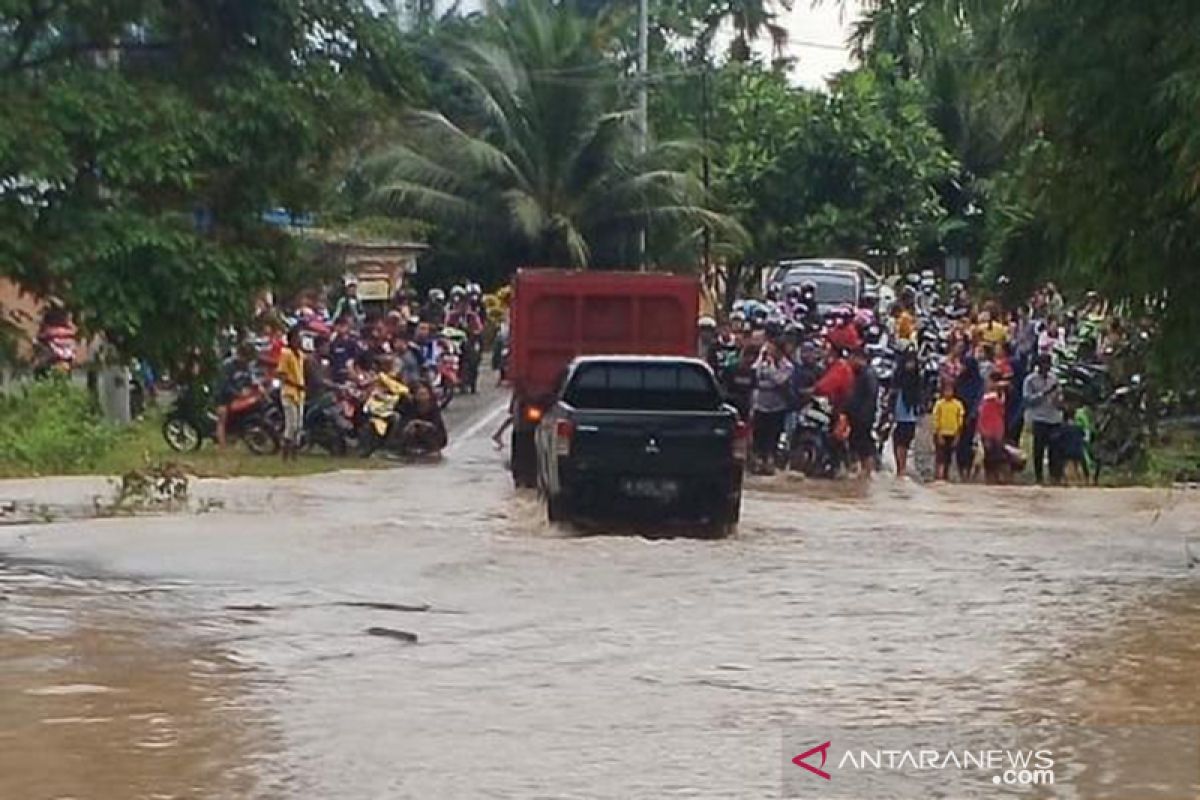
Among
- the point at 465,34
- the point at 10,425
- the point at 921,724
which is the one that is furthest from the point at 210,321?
the point at 465,34

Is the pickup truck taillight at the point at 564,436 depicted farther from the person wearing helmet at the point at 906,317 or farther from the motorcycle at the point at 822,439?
the person wearing helmet at the point at 906,317

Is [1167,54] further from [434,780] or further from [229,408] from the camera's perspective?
[229,408]

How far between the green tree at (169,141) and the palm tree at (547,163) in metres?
29.2

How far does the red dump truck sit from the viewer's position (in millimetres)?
27094

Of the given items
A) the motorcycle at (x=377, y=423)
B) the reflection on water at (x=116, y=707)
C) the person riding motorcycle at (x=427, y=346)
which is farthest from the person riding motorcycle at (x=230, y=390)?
the reflection on water at (x=116, y=707)

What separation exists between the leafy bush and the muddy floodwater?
489 centimetres

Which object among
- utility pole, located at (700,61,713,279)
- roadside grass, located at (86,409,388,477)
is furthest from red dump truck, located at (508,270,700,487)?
utility pole, located at (700,61,713,279)

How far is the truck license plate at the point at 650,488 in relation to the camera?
68.0 feet

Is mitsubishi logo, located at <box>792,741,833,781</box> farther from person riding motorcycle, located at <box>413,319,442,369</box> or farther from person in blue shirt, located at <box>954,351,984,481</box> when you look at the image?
person riding motorcycle, located at <box>413,319,442,369</box>

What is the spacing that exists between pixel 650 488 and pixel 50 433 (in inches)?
382

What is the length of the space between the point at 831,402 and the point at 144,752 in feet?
58.9

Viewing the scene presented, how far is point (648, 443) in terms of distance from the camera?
20578 mm

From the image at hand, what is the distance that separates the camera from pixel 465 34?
54.5m

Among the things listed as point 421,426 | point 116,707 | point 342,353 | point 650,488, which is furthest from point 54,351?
point 116,707
